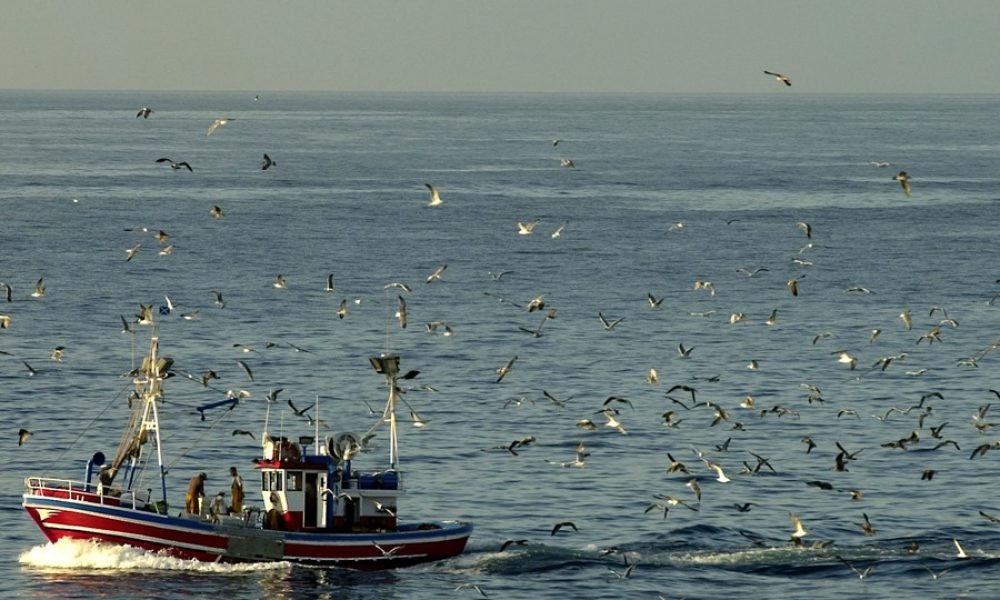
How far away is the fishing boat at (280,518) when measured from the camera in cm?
5453

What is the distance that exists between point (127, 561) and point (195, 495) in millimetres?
2726

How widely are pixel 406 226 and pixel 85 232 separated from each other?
28169 mm

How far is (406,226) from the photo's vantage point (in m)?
166

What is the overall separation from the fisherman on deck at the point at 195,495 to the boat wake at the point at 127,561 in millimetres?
1612

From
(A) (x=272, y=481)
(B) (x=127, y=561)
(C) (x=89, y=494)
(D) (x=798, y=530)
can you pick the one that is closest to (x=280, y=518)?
(A) (x=272, y=481)

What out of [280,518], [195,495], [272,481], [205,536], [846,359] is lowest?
[205,536]

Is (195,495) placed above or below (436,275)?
below

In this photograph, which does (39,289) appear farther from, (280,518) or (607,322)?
(280,518)

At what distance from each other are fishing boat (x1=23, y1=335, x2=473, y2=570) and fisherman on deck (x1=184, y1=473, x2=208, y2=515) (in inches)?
3.1

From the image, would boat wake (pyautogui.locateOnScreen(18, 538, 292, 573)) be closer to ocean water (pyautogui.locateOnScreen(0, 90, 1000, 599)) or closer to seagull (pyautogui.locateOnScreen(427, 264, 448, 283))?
ocean water (pyautogui.locateOnScreen(0, 90, 1000, 599))

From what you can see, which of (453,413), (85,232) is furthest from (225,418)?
(85,232)

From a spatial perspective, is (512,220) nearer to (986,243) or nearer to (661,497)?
(986,243)

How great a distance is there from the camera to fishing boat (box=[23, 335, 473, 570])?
54.5m

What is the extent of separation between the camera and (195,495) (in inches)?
2168
